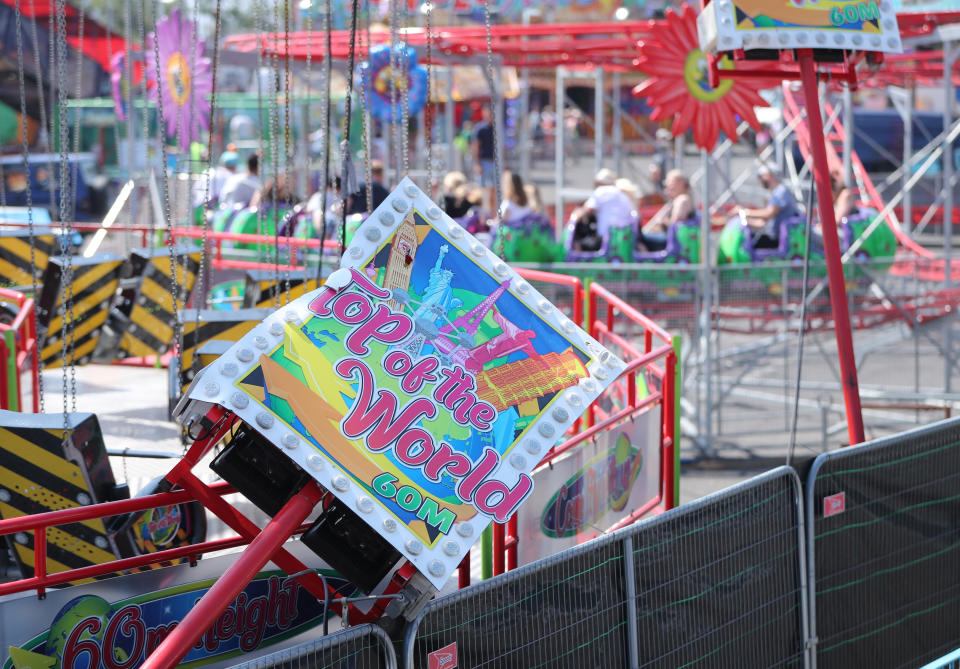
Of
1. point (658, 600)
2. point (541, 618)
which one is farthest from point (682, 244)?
point (541, 618)

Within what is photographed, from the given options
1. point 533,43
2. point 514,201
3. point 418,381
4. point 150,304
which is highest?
point 533,43

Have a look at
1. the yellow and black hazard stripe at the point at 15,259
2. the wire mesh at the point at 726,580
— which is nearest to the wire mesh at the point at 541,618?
the wire mesh at the point at 726,580

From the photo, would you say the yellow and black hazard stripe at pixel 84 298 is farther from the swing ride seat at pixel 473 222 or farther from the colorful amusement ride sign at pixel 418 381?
the swing ride seat at pixel 473 222

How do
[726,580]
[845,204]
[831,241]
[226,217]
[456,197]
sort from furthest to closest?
[226,217] → [456,197] → [845,204] → [831,241] → [726,580]

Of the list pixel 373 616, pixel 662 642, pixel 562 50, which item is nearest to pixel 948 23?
pixel 562 50

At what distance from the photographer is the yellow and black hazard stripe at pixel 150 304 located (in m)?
7.87

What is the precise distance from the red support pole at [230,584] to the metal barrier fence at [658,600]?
0.45m

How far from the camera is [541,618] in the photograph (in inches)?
139

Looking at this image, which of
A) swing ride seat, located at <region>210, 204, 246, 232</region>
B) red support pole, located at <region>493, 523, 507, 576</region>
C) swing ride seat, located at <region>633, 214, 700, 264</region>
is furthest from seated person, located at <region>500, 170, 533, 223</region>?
red support pole, located at <region>493, 523, 507, 576</region>

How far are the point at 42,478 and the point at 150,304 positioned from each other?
3939 mm

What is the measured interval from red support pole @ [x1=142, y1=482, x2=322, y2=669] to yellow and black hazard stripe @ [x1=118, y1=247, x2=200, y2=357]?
5033 mm

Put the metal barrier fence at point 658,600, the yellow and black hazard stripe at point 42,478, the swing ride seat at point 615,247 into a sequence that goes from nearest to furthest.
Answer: the metal barrier fence at point 658,600, the yellow and black hazard stripe at point 42,478, the swing ride seat at point 615,247

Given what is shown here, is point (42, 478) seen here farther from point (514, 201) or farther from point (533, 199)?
point (533, 199)

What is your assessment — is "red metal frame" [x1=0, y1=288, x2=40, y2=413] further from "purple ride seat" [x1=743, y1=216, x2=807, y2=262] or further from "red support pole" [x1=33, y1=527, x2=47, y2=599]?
"purple ride seat" [x1=743, y1=216, x2=807, y2=262]
